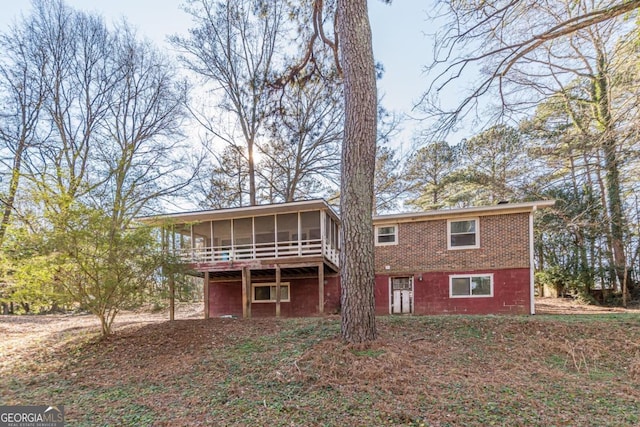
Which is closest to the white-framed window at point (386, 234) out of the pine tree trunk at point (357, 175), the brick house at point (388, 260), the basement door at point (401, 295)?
the brick house at point (388, 260)

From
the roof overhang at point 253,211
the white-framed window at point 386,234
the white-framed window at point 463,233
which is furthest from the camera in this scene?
the white-framed window at point 386,234

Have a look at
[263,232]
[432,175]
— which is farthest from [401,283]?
[432,175]

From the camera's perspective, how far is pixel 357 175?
255 inches

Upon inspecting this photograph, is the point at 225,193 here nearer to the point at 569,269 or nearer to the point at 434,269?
the point at 434,269

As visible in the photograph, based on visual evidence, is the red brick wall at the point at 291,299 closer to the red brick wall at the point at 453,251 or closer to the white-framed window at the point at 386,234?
the red brick wall at the point at 453,251

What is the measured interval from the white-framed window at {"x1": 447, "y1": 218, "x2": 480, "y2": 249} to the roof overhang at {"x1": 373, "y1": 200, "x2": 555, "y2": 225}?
0.24m

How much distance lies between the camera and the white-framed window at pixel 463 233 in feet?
41.2

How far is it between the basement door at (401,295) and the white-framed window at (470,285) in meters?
1.50

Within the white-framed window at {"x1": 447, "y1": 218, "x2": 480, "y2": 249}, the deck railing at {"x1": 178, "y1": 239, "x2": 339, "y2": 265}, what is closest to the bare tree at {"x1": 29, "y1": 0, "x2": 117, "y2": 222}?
the deck railing at {"x1": 178, "y1": 239, "x2": 339, "y2": 265}

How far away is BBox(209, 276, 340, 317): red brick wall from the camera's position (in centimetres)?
1416

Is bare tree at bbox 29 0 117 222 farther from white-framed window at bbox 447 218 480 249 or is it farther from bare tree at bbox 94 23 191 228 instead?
white-framed window at bbox 447 218 480 249

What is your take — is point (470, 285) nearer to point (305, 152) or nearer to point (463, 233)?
point (463, 233)

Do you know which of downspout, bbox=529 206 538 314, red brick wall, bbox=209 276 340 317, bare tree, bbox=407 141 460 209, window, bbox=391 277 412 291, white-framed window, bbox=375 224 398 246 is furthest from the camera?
bare tree, bbox=407 141 460 209

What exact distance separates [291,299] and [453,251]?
274 inches
